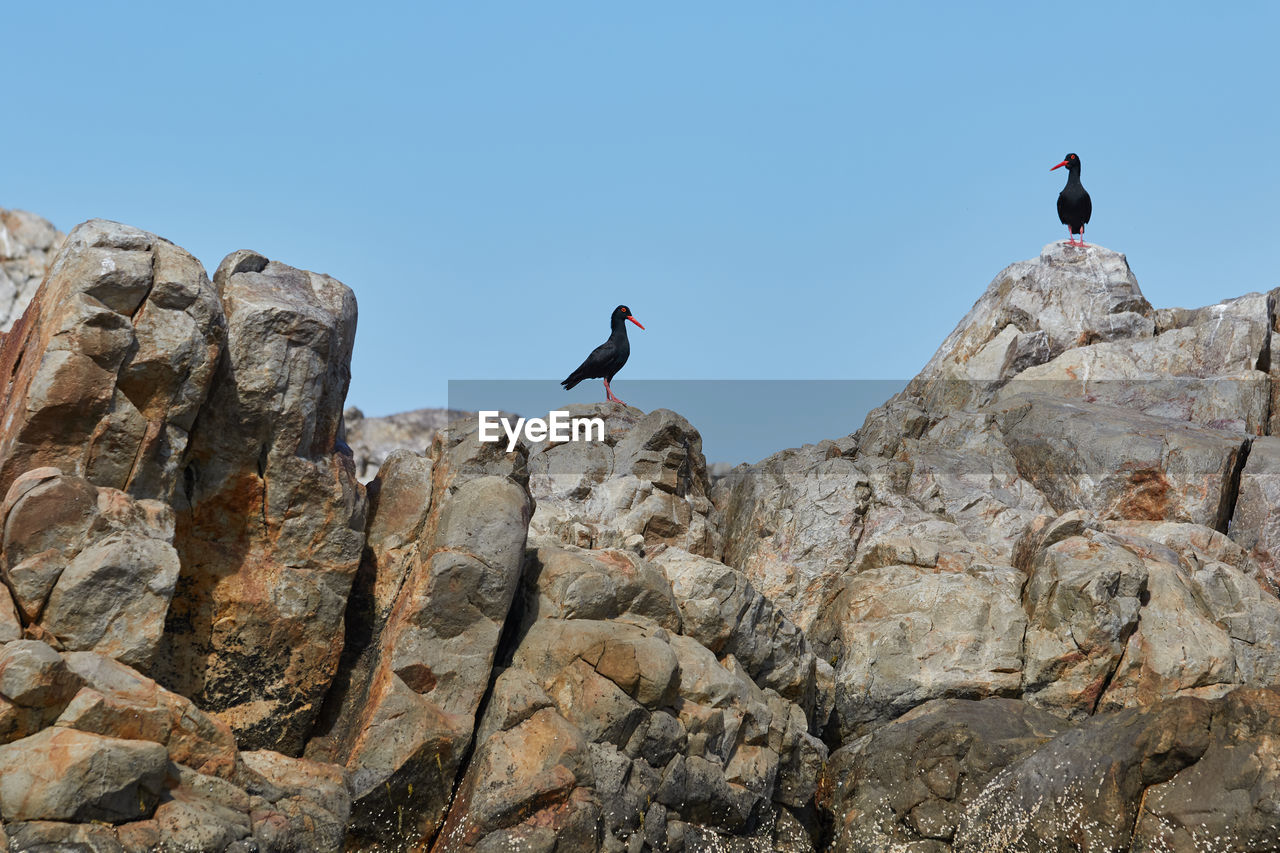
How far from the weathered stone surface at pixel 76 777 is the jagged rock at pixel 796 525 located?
12621 mm

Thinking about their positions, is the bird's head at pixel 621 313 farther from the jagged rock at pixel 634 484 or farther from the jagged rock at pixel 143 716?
the jagged rock at pixel 143 716

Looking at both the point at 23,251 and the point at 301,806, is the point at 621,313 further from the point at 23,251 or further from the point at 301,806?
the point at 23,251

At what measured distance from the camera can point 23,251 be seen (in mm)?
66438

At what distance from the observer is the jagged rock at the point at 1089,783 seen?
655 inches

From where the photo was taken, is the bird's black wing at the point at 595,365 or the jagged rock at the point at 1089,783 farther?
the bird's black wing at the point at 595,365

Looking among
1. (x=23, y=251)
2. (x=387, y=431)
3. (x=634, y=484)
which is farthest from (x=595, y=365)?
(x=23, y=251)

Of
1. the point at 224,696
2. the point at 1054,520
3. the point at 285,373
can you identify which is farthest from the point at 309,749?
the point at 1054,520

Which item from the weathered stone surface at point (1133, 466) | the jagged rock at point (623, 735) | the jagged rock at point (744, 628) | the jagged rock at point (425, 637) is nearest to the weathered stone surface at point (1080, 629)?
the jagged rock at point (744, 628)

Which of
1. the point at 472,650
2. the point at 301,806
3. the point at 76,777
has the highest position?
the point at 472,650

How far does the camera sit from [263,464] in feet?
60.8

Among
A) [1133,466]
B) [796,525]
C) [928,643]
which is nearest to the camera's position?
[928,643]

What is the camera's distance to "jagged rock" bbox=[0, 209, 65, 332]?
6257cm

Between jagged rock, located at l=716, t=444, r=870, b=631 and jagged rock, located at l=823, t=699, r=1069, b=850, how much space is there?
4625mm

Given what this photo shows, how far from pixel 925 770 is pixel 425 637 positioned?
7.71 metres
